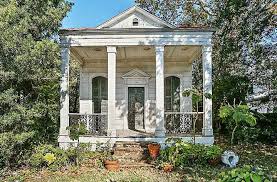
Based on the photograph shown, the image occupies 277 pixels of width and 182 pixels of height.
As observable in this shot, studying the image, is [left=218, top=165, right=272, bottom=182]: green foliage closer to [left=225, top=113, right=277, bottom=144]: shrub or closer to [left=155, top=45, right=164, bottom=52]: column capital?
[left=155, top=45, right=164, bottom=52]: column capital

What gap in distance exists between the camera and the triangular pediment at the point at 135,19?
1352 centimetres

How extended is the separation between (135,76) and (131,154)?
491 centimetres

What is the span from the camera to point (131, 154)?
1223 cm

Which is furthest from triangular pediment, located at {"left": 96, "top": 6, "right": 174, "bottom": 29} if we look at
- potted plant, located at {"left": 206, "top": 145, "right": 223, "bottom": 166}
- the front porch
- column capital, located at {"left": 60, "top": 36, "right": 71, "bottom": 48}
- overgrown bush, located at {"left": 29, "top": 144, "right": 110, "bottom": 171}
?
potted plant, located at {"left": 206, "top": 145, "right": 223, "bottom": 166}

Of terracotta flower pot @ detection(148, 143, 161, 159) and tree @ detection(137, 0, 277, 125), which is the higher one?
tree @ detection(137, 0, 277, 125)

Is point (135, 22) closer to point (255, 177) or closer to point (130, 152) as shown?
point (130, 152)

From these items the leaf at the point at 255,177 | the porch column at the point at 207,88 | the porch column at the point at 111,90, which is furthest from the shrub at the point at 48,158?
the leaf at the point at 255,177

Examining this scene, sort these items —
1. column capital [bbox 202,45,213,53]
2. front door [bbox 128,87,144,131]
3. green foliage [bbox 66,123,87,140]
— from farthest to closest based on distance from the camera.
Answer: front door [bbox 128,87,144,131]
column capital [bbox 202,45,213,53]
green foliage [bbox 66,123,87,140]

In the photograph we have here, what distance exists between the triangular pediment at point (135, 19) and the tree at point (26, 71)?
2.25 meters

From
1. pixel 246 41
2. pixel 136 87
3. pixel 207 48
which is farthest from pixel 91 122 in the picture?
pixel 246 41

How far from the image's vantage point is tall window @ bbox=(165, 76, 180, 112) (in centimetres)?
1658

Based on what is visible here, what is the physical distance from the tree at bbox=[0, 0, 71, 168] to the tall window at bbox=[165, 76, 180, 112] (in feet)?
20.2

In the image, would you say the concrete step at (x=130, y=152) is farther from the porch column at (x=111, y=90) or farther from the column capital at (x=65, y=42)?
the column capital at (x=65, y=42)

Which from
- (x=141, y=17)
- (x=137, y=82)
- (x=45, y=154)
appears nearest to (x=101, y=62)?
(x=137, y=82)
